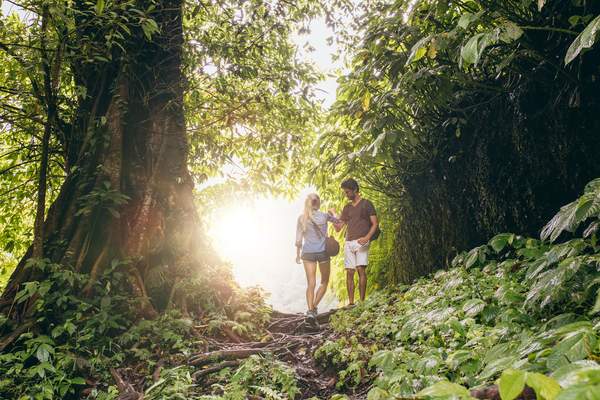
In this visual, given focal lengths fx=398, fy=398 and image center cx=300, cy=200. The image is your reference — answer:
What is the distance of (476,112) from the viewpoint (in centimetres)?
457

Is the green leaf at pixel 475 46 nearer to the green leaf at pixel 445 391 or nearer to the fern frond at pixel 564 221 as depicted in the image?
the fern frond at pixel 564 221

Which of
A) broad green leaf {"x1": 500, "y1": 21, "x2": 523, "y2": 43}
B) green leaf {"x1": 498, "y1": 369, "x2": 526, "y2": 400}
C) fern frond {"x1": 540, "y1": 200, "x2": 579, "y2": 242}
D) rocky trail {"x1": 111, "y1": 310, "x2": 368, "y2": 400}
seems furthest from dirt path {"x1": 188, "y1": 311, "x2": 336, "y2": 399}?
broad green leaf {"x1": 500, "y1": 21, "x2": 523, "y2": 43}

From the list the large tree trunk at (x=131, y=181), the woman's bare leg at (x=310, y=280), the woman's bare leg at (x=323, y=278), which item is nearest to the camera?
the large tree trunk at (x=131, y=181)

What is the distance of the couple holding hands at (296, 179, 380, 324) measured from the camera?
20.9ft

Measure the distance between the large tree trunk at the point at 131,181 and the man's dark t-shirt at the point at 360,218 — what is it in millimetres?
2485

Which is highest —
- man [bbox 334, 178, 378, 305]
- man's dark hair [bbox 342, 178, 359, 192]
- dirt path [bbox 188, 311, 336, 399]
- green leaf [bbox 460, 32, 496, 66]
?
man's dark hair [bbox 342, 178, 359, 192]

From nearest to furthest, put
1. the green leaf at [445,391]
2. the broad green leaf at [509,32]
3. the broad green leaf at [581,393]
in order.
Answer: the broad green leaf at [581,393] < the green leaf at [445,391] < the broad green leaf at [509,32]

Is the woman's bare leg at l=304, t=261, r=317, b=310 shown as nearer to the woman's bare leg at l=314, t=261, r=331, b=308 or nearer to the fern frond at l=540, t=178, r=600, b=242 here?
the woman's bare leg at l=314, t=261, r=331, b=308

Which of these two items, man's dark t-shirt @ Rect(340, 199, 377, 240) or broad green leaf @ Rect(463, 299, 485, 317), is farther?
man's dark t-shirt @ Rect(340, 199, 377, 240)

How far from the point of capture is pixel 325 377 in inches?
140

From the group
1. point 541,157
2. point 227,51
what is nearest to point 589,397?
point 541,157

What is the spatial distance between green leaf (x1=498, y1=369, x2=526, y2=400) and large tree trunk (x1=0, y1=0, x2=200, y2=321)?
4193 mm

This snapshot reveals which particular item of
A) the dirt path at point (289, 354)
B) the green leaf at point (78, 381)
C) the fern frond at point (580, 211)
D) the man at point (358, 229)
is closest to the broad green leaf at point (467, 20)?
the fern frond at point (580, 211)

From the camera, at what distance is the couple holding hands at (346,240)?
20.9 feet
